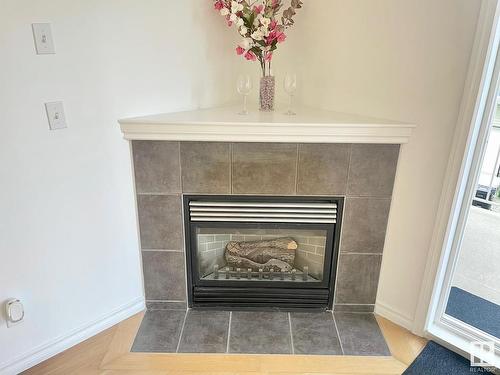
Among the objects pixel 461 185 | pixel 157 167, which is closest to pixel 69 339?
pixel 157 167

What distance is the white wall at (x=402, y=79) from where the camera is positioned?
Answer: 1602 millimetres

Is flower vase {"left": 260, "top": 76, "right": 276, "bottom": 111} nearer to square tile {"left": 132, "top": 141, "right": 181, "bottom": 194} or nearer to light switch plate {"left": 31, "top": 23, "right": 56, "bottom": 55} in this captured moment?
square tile {"left": 132, "top": 141, "right": 181, "bottom": 194}

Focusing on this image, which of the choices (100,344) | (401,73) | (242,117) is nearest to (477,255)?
(401,73)

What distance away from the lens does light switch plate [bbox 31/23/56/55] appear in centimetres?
143

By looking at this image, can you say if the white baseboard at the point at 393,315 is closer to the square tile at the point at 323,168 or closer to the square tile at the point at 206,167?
the square tile at the point at 323,168

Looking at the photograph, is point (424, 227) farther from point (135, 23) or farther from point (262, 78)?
point (135, 23)

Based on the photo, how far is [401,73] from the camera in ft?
5.67

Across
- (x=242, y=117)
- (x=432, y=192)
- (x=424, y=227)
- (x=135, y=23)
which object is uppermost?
(x=135, y=23)

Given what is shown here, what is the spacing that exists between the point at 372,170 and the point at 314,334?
91cm

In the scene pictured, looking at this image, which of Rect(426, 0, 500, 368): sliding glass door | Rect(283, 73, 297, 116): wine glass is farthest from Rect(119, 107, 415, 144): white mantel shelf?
Rect(426, 0, 500, 368): sliding glass door

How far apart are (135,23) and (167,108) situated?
1.36 ft

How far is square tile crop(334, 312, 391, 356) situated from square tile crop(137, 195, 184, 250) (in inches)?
38.7

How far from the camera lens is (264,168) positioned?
6.06ft

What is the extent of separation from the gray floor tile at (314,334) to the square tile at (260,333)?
5cm
